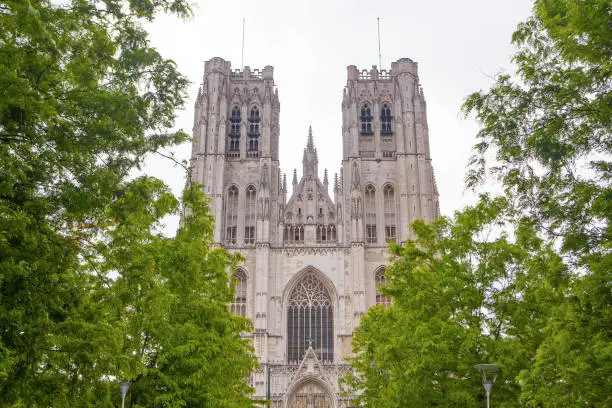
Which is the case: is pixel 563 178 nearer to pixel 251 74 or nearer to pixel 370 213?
pixel 370 213

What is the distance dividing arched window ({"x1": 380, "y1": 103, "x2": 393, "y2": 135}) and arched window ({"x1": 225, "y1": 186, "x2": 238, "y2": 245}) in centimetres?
1274

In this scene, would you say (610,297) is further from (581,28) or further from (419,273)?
(419,273)

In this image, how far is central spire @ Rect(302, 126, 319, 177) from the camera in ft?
173

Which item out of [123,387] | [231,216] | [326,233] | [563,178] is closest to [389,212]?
[326,233]

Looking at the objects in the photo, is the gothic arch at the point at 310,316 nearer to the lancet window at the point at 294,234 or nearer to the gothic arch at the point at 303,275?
the gothic arch at the point at 303,275

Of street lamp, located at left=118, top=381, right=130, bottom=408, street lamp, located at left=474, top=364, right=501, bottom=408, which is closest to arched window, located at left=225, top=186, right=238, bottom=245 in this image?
street lamp, located at left=118, top=381, right=130, bottom=408

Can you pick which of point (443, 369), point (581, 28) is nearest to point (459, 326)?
point (443, 369)

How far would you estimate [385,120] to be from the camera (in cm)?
5372

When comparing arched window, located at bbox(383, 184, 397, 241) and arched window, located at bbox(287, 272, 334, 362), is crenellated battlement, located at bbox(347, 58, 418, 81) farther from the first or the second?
arched window, located at bbox(287, 272, 334, 362)

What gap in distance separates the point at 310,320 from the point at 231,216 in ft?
32.7

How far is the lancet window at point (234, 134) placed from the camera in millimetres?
52594

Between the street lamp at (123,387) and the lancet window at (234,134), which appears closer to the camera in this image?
the street lamp at (123,387)

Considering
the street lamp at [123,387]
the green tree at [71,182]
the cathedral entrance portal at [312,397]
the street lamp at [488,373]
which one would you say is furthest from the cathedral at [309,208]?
the green tree at [71,182]

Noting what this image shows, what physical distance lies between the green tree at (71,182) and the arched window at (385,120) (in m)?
42.2
